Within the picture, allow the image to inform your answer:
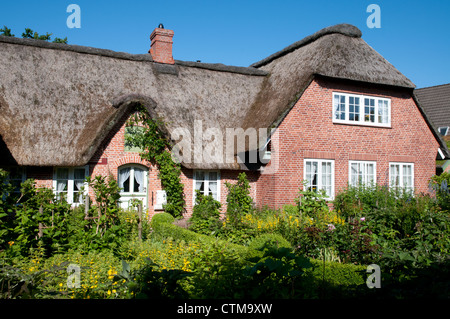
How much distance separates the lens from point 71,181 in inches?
554

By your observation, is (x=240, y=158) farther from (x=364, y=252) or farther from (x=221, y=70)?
(x=364, y=252)

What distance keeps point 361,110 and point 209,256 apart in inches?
535

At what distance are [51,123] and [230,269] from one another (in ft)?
39.4

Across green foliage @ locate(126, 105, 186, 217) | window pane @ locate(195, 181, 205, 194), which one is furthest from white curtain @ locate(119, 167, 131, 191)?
window pane @ locate(195, 181, 205, 194)

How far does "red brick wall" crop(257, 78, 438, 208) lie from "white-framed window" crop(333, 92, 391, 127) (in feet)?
0.67

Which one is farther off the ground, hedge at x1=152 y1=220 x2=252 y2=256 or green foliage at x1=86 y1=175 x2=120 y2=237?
green foliage at x1=86 y1=175 x2=120 y2=237

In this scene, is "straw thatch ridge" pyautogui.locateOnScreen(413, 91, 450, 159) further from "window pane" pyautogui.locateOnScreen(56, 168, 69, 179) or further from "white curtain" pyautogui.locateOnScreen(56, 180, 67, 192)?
"white curtain" pyautogui.locateOnScreen(56, 180, 67, 192)

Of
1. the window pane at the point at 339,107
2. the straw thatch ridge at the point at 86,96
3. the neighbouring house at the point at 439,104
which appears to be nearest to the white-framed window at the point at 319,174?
the window pane at the point at 339,107

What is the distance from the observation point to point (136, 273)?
3.93 meters

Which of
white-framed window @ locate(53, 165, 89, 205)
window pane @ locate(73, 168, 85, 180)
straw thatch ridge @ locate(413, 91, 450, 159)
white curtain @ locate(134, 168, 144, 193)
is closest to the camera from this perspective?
white-framed window @ locate(53, 165, 89, 205)

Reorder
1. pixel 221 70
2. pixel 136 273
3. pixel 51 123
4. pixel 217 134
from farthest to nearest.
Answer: pixel 221 70 < pixel 217 134 < pixel 51 123 < pixel 136 273

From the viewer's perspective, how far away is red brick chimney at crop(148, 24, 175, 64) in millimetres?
17812
